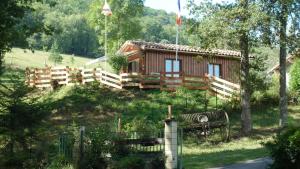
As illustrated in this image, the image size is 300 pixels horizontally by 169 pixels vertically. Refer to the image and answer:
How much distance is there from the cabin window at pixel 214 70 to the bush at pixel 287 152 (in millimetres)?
24906

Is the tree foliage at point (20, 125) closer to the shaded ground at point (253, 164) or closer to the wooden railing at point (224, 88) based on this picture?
the shaded ground at point (253, 164)

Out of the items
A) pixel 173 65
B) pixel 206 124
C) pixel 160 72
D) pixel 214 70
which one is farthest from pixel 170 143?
pixel 214 70

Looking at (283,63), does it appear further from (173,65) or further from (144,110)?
(173,65)

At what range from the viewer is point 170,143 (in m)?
12.9

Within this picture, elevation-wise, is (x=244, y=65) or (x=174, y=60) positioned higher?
(x=174, y=60)

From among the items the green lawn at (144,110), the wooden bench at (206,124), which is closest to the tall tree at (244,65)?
the green lawn at (144,110)

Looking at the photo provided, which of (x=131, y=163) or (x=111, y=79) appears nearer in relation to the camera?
(x=131, y=163)

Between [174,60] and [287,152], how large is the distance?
24.4 m

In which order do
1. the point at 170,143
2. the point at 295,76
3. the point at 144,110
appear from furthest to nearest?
the point at 295,76
the point at 144,110
the point at 170,143

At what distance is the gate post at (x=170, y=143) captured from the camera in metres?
12.8

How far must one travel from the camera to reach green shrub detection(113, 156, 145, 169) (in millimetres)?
12633

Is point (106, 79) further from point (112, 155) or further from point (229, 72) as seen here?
point (112, 155)

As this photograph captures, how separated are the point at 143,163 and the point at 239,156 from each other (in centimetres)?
485

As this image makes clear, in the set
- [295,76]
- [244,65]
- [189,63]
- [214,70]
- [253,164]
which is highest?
[189,63]
